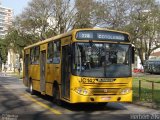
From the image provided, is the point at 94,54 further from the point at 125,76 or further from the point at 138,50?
the point at 138,50

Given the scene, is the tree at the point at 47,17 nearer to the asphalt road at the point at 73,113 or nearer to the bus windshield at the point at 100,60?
the asphalt road at the point at 73,113

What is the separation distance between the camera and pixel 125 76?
16.2m

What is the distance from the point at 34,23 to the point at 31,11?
1.73 metres

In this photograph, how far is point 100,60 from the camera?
15.9 metres

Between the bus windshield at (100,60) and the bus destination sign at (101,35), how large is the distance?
0.81 ft

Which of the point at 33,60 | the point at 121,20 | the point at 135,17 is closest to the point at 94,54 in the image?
the point at 33,60

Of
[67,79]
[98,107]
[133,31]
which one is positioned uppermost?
[133,31]

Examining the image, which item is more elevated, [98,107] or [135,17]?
[135,17]

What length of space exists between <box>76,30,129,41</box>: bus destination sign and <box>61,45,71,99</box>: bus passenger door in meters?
0.75

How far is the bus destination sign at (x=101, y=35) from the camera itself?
1606cm

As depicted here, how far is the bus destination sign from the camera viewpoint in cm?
1606

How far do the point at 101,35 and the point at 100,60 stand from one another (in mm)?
1033

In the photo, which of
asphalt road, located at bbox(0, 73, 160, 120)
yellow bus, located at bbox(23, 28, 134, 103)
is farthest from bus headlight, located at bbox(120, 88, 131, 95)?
asphalt road, located at bbox(0, 73, 160, 120)

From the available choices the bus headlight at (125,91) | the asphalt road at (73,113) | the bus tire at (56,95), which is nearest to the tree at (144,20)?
the bus tire at (56,95)
